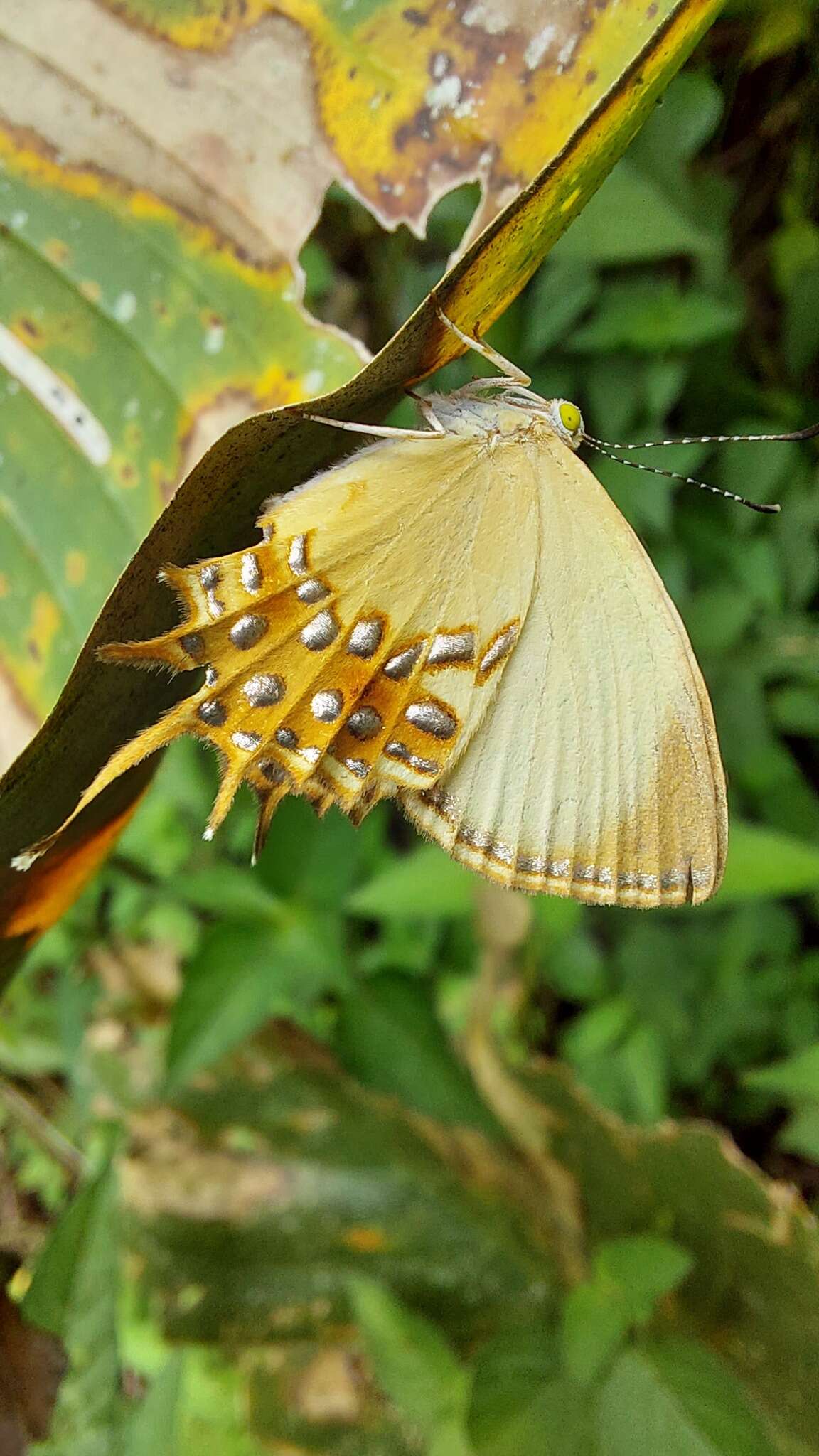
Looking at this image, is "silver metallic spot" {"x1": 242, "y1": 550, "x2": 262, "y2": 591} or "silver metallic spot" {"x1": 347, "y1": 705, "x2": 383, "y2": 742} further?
"silver metallic spot" {"x1": 347, "y1": 705, "x2": 383, "y2": 742}

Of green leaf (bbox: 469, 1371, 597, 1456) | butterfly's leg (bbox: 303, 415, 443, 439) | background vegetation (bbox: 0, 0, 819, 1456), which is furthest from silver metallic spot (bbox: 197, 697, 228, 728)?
green leaf (bbox: 469, 1371, 597, 1456)

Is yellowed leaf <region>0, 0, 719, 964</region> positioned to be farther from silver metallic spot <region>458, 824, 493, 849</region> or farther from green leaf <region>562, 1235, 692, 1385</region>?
green leaf <region>562, 1235, 692, 1385</region>

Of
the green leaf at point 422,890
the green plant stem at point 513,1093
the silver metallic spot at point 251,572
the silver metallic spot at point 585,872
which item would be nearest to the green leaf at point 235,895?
the green leaf at point 422,890

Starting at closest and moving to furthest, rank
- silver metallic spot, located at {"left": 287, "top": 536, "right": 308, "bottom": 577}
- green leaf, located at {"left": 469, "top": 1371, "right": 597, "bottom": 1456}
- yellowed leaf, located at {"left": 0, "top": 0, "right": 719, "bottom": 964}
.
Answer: yellowed leaf, located at {"left": 0, "top": 0, "right": 719, "bottom": 964}
silver metallic spot, located at {"left": 287, "top": 536, "right": 308, "bottom": 577}
green leaf, located at {"left": 469, "top": 1371, "right": 597, "bottom": 1456}

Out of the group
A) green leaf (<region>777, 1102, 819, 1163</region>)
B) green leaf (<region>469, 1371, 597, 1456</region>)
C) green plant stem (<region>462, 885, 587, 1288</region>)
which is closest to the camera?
green leaf (<region>469, 1371, 597, 1456</region>)

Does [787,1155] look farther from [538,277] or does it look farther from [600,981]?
[538,277]

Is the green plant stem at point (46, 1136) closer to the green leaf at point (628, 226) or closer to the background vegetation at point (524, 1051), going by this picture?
the background vegetation at point (524, 1051)

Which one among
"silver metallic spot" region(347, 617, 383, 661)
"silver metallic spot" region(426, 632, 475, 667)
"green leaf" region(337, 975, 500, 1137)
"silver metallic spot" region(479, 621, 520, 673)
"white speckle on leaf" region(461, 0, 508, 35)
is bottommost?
"green leaf" region(337, 975, 500, 1137)
